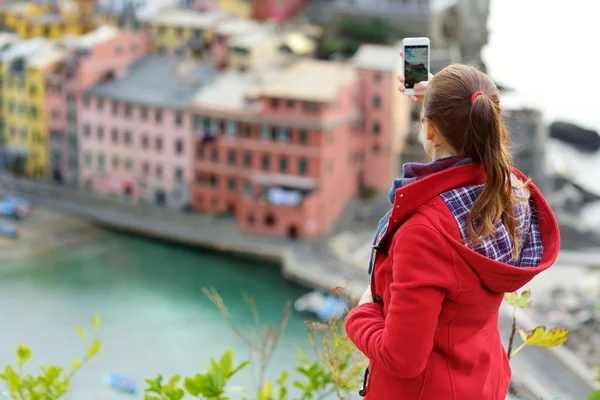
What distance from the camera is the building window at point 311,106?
14.3 metres

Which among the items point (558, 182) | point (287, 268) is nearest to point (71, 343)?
point (287, 268)

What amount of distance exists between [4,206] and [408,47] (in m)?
14.8

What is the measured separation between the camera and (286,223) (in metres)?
14.5

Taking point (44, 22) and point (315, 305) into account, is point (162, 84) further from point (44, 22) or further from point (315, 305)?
point (315, 305)

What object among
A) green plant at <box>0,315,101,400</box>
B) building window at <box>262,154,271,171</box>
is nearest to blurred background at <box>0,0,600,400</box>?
building window at <box>262,154,271,171</box>

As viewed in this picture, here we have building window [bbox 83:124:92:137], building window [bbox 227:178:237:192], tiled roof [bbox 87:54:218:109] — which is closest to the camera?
building window [bbox 227:178:237:192]

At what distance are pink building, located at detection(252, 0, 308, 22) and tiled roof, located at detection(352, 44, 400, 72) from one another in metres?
4.16

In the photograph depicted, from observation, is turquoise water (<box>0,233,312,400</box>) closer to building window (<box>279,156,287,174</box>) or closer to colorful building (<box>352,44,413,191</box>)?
building window (<box>279,156,287,174</box>)

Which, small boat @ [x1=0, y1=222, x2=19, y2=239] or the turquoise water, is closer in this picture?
the turquoise water

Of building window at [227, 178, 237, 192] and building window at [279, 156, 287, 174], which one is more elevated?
building window at [279, 156, 287, 174]

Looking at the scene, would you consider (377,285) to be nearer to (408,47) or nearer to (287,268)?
(408,47)

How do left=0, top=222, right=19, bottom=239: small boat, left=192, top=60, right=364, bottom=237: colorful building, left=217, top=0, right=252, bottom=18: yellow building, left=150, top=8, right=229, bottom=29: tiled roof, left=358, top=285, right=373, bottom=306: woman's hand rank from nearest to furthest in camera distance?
left=358, top=285, right=373, bottom=306: woman's hand
left=192, top=60, right=364, bottom=237: colorful building
left=0, top=222, right=19, bottom=239: small boat
left=150, top=8, right=229, bottom=29: tiled roof
left=217, top=0, right=252, bottom=18: yellow building

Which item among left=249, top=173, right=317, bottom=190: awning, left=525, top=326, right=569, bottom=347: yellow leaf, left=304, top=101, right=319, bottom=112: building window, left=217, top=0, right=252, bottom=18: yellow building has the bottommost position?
left=249, top=173, right=317, bottom=190: awning

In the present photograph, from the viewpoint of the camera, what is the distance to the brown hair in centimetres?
133
